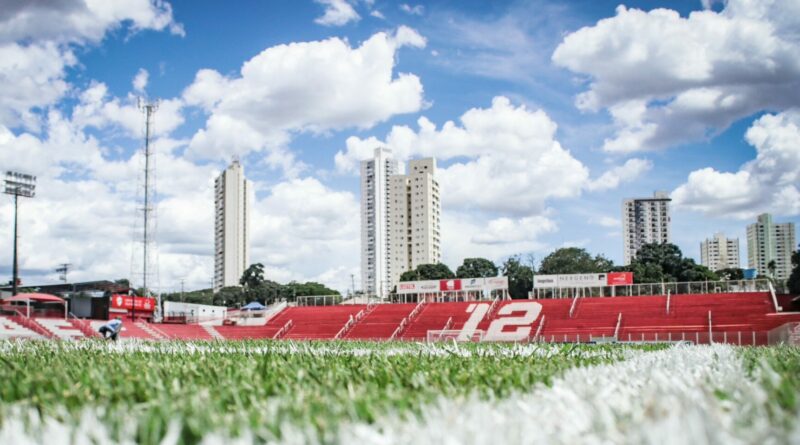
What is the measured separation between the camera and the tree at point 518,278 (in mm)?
90238

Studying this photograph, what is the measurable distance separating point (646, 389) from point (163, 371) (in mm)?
3861

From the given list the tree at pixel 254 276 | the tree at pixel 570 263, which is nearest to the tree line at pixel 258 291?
the tree at pixel 254 276

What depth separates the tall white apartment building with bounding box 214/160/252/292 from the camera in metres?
156

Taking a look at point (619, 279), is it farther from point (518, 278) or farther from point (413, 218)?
point (413, 218)

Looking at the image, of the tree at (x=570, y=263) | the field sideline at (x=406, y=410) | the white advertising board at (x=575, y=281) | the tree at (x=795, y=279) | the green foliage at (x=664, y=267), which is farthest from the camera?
the tree at (x=570, y=263)

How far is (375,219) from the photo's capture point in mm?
152625

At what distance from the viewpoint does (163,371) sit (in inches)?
232

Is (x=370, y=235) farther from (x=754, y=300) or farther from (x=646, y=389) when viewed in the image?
(x=646, y=389)

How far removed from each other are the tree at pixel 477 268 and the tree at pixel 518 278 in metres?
5.96

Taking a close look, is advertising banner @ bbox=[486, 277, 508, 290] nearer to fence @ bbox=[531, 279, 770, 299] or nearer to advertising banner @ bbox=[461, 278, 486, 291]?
advertising banner @ bbox=[461, 278, 486, 291]

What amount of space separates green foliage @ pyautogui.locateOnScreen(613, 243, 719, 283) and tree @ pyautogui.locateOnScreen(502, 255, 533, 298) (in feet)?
41.7

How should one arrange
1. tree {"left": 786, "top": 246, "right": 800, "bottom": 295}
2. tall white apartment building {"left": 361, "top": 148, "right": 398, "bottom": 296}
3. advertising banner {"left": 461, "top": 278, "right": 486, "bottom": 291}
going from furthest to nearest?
tall white apartment building {"left": 361, "top": 148, "right": 398, "bottom": 296} < tree {"left": 786, "top": 246, "right": 800, "bottom": 295} < advertising banner {"left": 461, "top": 278, "right": 486, "bottom": 291}

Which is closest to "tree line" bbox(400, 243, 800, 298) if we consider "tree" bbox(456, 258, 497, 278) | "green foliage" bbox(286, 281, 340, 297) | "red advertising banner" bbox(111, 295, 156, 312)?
"tree" bbox(456, 258, 497, 278)

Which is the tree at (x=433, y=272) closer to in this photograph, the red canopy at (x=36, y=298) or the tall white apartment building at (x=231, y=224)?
the tall white apartment building at (x=231, y=224)
